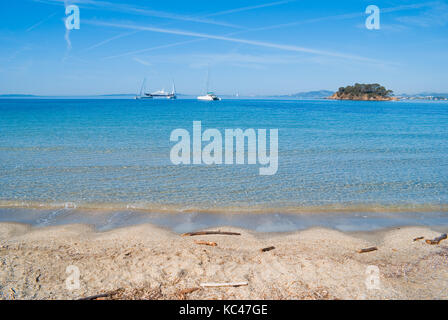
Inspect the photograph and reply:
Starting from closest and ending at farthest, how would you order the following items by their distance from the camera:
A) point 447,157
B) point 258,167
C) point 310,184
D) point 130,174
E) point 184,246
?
point 184,246 → point 310,184 → point 130,174 → point 258,167 → point 447,157

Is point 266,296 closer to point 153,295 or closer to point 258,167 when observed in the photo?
point 153,295

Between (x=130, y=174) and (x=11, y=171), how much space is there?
20.1ft

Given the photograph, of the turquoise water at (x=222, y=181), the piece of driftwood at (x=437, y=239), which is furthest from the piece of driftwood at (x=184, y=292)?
the piece of driftwood at (x=437, y=239)

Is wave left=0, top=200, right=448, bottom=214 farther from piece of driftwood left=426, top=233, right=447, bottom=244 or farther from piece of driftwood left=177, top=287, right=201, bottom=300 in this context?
piece of driftwood left=177, top=287, right=201, bottom=300

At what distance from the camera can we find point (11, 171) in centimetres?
1559

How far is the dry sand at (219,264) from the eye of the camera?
5.91 metres

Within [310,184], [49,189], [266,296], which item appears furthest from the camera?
[310,184]

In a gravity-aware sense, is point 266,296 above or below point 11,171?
below

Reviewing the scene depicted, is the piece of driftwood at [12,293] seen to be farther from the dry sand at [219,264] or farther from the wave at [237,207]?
the wave at [237,207]

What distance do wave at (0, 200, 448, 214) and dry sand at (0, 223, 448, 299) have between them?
5.65 feet

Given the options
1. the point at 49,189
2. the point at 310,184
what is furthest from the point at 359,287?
the point at 49,189

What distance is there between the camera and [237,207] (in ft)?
37.2

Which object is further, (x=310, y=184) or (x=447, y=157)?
(x=447, y=157)

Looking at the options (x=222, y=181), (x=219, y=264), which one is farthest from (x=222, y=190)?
(x=219, y=264)
